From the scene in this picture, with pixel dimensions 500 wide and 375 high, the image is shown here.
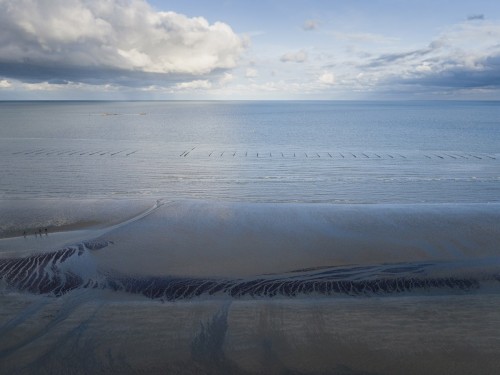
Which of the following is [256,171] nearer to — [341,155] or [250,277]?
[341,155]

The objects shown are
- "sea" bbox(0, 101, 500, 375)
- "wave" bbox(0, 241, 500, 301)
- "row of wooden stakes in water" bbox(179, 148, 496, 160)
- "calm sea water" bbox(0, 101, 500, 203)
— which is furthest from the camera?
"row of wooden stakes in water" bbox(179, 148, 496, 160)

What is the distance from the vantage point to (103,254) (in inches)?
578

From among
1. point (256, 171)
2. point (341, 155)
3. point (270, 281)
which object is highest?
point (270, 281)

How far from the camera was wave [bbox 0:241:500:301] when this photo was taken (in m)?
11.9

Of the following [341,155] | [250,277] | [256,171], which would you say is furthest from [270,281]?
[341,155]

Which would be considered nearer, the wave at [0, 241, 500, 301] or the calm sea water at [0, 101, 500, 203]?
the wave at [0, 241, 500, 301]

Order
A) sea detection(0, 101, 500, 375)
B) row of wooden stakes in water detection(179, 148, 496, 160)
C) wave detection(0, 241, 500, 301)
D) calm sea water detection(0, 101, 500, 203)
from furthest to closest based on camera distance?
row of wooden stakes in water detection(179, 148, 496, 160) < calm sea water detection(0, 101, 500, 203) < wave detection(0, 241, 500, 301) < sea detection(0, 101, 500, 375)

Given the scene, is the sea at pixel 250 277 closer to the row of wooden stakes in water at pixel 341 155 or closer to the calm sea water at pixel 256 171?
the calm sea water at pixel 256 171

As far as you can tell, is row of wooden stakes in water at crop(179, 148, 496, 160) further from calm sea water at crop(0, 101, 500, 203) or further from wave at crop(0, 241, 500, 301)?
wave at crop(0, 241, 500, 301)

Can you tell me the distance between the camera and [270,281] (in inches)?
498

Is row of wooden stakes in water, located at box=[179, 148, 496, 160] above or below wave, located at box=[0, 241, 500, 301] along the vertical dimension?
below

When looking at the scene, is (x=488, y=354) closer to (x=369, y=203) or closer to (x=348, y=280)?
(x=348, y=280)

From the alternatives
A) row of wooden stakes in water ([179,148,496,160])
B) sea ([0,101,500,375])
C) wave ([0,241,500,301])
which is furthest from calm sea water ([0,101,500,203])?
wave ([0,241,500,301])

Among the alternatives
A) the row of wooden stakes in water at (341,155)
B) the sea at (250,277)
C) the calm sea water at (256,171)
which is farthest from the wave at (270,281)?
the row of wooden stakes in water at (341,155)
